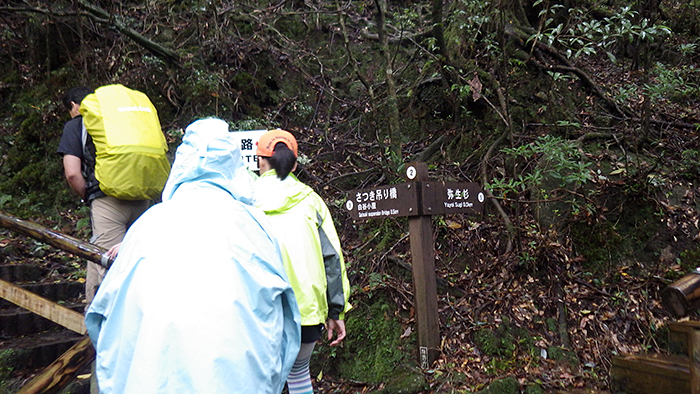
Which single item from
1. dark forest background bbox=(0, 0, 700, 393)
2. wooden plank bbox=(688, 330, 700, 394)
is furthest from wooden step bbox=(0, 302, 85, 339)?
wooden plank bbox=(688, 330, 700, 394)

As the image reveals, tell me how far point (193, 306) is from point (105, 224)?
2589mm

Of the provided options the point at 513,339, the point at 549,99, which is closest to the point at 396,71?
the point at 549,99

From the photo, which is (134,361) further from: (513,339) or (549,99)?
(549,99)

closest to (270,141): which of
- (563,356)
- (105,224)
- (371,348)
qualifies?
(105,224)

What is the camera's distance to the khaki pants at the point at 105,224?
3.44 metres

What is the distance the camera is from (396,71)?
8305mm

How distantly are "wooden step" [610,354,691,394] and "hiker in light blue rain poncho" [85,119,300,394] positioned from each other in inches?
128

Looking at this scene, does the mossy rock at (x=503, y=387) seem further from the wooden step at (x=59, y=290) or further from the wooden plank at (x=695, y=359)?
the wooden step at (x=59, y=290)

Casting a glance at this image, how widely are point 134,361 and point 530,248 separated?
4456 millimetres

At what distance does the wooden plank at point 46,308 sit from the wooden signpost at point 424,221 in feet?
8.30

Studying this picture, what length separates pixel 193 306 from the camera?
4.23ft

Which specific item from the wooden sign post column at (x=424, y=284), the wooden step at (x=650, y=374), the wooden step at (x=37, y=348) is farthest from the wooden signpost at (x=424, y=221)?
the wooden step at (x=37, y=348)

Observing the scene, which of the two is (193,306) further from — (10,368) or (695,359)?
(10,368)

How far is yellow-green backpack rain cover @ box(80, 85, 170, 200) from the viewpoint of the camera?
3.15m
